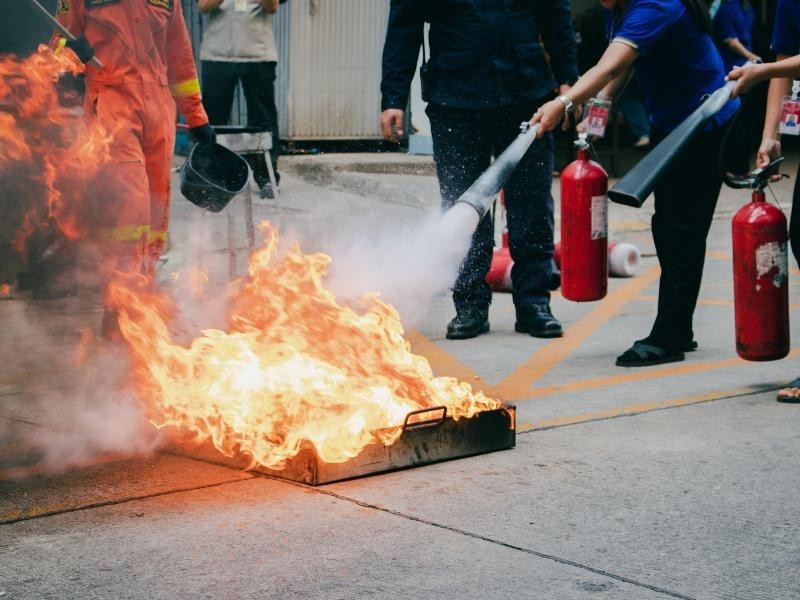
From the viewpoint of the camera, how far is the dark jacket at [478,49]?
6660mm

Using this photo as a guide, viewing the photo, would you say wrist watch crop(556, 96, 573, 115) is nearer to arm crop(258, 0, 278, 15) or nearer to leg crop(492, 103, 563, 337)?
leg crop(492, 103, 563, 337)

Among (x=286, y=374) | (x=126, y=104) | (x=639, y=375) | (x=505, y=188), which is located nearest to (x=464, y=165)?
(x=505, y=188)

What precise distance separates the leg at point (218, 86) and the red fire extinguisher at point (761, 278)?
6000mm

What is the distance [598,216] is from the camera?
19.9 ft

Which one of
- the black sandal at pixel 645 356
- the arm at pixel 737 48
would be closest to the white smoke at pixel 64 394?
the black sandal at pixel 645 356

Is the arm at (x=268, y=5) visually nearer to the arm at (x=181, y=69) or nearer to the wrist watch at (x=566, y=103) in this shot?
the arm at (x=181, y=69)

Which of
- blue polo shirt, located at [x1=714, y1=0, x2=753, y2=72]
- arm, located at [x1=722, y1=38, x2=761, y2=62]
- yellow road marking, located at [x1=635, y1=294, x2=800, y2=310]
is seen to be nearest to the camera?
blue polo shirt, located at [x1=714, y1=0, x2=753, y2=72]

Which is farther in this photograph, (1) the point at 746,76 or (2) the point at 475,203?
(2) the point at 475,203

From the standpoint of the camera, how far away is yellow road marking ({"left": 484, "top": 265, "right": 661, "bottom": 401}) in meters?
5.79

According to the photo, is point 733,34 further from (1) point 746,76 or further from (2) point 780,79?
(1) point 746,76

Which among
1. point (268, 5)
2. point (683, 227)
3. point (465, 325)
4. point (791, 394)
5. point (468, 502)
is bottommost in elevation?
point (468, 502)

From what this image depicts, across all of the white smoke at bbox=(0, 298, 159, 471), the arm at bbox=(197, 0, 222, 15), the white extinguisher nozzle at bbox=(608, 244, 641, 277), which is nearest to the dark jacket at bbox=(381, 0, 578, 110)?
the white smoke at bbox=(0, 298, 159, 471)

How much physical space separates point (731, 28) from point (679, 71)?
2.05 metres

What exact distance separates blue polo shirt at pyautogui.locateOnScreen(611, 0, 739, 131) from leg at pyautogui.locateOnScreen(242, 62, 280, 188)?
16.3ft
